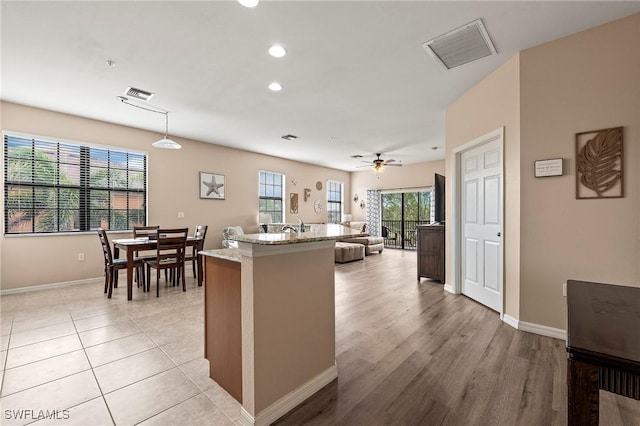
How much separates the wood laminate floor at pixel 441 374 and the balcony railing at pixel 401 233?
6272 mm

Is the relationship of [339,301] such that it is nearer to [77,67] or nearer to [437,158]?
[77,67]

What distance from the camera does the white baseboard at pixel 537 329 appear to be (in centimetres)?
255

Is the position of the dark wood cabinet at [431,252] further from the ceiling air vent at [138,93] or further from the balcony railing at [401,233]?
the balcony railing at [401,233]

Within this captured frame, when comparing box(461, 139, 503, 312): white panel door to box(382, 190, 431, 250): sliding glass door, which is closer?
box(461, 139, 503, 312): white panel door

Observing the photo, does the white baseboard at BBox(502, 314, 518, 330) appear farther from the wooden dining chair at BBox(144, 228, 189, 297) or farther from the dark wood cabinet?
the wooden dining chair at BBox(144, 228, 189, 297)

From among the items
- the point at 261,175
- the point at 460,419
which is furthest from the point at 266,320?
the point at 261,175

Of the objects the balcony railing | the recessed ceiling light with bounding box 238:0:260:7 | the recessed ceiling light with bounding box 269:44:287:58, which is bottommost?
the balcony railing

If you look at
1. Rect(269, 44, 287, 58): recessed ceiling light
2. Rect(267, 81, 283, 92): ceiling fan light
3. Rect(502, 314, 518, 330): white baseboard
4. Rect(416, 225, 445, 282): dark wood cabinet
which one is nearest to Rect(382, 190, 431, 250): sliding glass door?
Rect(416, 225, 445, 282): dark wood cabinet

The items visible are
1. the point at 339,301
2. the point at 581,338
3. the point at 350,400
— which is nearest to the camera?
the point at 581,338

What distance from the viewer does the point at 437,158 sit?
320 inches

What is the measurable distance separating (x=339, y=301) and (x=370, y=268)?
7.85 ft

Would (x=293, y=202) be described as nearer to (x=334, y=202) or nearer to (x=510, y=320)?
(x=334, y=202)

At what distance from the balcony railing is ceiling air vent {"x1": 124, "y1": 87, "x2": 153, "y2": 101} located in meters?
8.12

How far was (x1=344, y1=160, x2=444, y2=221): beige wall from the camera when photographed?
859 cm
